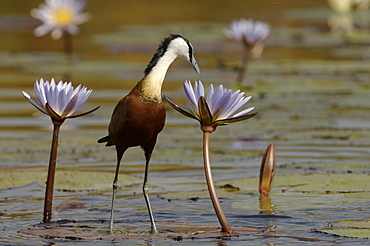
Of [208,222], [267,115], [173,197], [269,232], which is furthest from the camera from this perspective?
[267,115]

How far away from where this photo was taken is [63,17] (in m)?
16.3

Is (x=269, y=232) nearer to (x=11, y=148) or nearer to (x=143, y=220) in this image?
(x=143, y=220)

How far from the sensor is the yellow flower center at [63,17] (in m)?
16.2

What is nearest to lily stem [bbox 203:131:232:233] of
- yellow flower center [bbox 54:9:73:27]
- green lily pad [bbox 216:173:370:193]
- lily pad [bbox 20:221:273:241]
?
lily pad [bbox 20:221:273:241]

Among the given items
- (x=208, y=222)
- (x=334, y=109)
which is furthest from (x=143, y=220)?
(x=334, y=109)

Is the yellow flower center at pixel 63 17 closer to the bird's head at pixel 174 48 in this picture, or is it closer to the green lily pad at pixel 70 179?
the green lily pad at pixel 70 179

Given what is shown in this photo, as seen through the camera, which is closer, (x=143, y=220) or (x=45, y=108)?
(x=45, y=108)

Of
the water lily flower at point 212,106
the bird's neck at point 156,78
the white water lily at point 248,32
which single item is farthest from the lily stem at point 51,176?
the white water lily at point 248,32

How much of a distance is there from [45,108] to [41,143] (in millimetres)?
3194

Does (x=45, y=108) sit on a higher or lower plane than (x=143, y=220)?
higher

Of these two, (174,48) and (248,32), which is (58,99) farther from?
(248,32)

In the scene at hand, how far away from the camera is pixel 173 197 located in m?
6.39

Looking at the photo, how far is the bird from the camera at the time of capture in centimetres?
511

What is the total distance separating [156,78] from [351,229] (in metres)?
1.46
